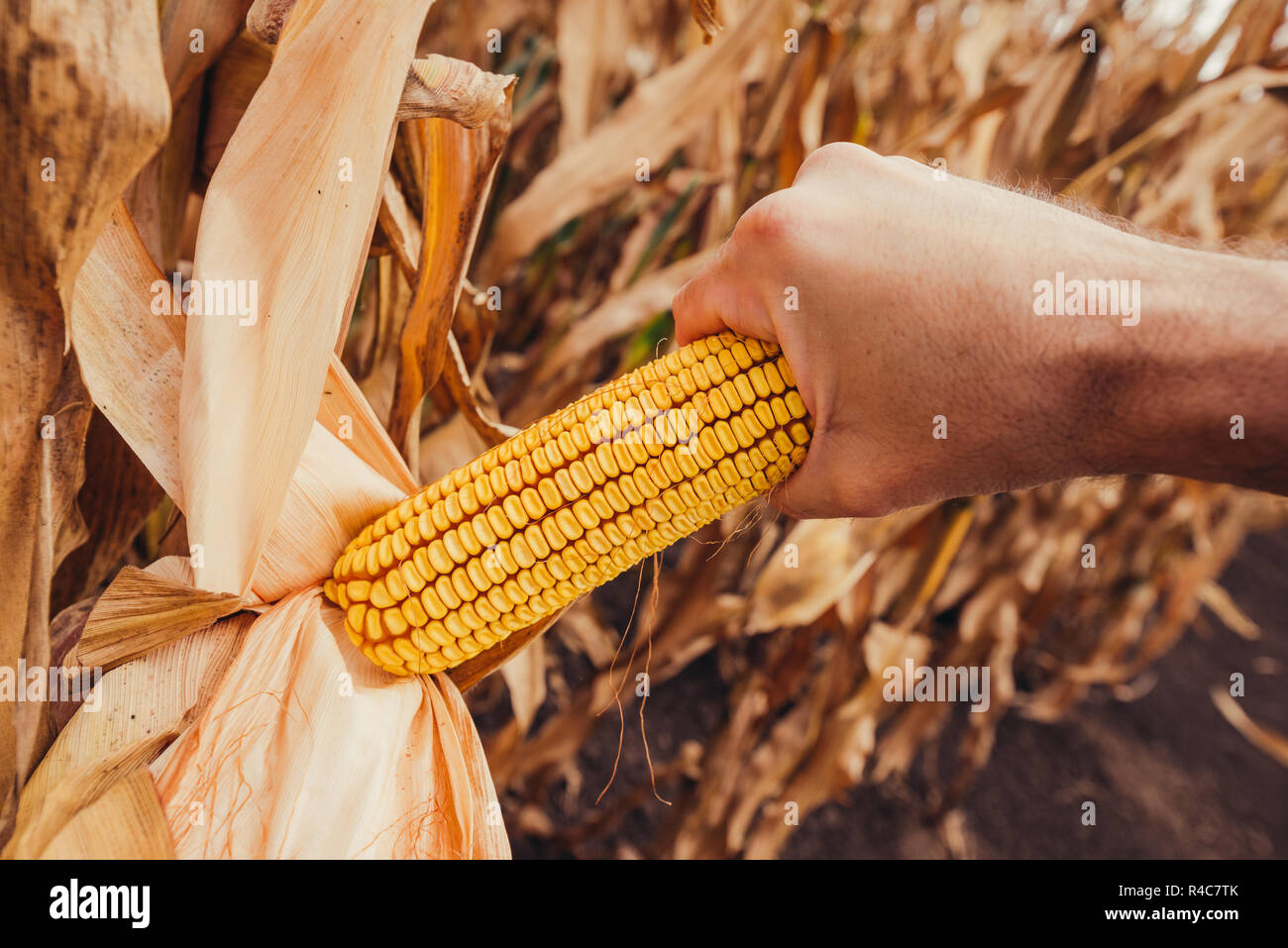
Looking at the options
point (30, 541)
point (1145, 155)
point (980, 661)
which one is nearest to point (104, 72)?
point (30, 541)

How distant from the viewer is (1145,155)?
1.72 meters

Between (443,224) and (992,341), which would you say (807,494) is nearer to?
(992,341)

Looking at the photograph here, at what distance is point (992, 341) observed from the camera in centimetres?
58

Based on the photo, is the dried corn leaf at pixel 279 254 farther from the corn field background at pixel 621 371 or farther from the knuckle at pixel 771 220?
the knuckle at pixel 771 220

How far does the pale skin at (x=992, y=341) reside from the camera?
57cm

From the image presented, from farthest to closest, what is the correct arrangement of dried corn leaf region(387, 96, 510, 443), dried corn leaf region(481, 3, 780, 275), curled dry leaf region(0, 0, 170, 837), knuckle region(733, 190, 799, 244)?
dried corn leaf region(481, 3, 780, 275), dried corn leaf region(387, 96, 510, 443), knuckle region(733, 190, 799, 244), curled dry leaf region(0, 0, 170, 837)

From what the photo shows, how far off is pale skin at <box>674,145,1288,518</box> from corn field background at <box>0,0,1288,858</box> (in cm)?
37

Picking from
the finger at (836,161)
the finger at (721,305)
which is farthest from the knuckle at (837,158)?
the finger at (721,305)

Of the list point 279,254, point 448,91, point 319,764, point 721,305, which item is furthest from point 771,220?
point 319,764

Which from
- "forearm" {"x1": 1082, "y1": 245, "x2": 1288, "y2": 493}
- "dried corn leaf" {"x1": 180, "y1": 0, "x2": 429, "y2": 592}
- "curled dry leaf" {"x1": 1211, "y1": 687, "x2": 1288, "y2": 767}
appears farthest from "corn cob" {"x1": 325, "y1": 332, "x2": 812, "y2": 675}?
"curled dry leaf" {"x1": 1211, "y1": 687, "x2": 1288, "y2": 767}

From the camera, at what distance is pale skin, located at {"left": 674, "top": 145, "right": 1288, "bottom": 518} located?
0.57 m

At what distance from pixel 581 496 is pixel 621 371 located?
0.95 meters

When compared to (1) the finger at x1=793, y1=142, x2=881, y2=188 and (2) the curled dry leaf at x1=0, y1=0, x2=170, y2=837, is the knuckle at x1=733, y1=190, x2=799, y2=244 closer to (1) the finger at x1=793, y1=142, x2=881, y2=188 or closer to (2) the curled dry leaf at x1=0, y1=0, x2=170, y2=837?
(1) the finger at x1=793, y1=142, x2=881, y2=188

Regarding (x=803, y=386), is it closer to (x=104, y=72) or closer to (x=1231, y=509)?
(x=104, y=72)
